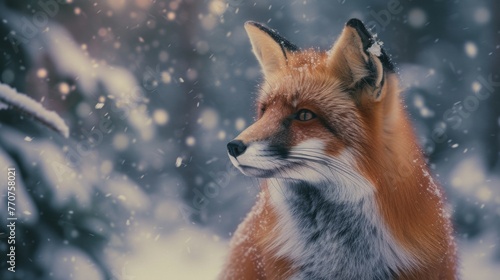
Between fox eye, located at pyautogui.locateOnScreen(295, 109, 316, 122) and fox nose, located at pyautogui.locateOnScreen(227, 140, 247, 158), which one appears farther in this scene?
fox eye, located at pyautogui.locateOnScreen(295, 109, 316, 122)

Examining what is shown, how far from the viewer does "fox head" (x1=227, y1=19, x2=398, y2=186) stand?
1778mm

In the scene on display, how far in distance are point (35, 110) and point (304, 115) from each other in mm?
1753

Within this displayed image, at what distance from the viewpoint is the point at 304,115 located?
72.2 inches

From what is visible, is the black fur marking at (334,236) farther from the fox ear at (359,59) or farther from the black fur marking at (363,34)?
the black fur marking at (363,34)

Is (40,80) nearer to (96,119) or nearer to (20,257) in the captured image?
(96,119)

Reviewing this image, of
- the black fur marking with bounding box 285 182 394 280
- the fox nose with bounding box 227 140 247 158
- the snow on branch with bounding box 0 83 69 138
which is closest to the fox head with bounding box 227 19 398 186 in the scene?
the fox nose with bounding box 227 140 247 158

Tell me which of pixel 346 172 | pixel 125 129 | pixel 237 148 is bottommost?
pixel 346 172

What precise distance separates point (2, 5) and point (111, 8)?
2.15 ft

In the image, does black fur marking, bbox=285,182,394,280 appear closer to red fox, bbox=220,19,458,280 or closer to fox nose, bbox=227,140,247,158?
red fox, bbox=220,19,458,280

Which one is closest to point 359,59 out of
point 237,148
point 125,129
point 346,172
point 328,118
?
point 328,118

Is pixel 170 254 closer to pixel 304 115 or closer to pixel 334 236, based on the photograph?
pixel 334 236

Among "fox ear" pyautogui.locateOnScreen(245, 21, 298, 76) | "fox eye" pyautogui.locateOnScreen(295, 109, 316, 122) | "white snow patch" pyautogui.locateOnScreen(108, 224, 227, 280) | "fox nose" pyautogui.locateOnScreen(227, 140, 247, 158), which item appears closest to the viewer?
"fox nose" pyautogui.locateOnScreen(227, 140, 247, 158)

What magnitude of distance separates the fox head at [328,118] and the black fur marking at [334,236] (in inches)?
5.1

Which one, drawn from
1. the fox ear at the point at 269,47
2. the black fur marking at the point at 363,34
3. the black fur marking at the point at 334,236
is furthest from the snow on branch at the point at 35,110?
the black fur marking at the point at 363,34
